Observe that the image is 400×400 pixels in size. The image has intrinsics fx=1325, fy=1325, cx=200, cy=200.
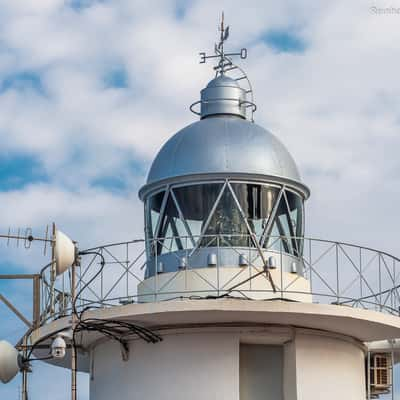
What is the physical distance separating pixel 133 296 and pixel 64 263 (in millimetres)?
1531

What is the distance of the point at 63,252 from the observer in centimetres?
2605

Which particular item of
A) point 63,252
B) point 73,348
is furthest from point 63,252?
point 73,348

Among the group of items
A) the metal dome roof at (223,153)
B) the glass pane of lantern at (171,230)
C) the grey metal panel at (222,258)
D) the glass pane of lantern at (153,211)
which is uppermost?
the metal dome roof at (223,153)

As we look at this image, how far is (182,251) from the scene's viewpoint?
1069 inches

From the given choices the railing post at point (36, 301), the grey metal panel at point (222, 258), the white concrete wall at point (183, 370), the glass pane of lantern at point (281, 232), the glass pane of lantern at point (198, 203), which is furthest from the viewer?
the railing post at point (36, 301)

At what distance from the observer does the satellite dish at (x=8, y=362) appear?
89.6 ft

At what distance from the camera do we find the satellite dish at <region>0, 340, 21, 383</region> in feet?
89.6

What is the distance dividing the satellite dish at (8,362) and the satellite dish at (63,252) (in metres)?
2.39

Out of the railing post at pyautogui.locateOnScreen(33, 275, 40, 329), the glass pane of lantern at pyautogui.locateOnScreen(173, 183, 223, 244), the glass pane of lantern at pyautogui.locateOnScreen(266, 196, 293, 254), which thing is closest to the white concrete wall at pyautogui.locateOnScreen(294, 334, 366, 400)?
the glass pane of lantern at pyautogui.locateOnScreen(266, 196, 293, 254)

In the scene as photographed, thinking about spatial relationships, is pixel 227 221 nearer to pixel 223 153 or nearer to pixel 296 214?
pixel 223 153

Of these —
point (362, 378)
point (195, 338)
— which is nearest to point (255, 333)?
point (195, 338)

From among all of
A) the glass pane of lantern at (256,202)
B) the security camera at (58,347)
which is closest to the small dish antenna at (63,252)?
the security camera at (58,347)

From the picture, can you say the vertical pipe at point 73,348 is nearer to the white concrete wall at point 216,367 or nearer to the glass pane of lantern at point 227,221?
the white concrete wall at point 216,367

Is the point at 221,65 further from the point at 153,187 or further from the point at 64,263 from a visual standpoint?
the point at 64,263
